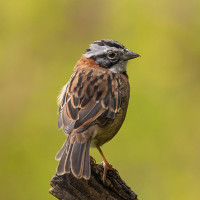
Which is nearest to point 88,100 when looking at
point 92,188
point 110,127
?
point 110,127

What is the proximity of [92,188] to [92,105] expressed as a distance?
1.20 m

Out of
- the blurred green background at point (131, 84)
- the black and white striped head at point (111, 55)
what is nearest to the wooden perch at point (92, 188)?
the black and white striped head at point (111, 55)

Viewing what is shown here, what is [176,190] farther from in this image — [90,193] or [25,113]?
[90,193]

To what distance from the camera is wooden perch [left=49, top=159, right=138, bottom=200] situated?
6.42 m

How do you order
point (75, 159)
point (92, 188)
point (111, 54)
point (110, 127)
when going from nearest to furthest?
1. point (92, 188)
2. point (75, 159)
3. point (110, 127)
4. point (111, 54)

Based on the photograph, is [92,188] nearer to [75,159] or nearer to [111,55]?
[75,159]

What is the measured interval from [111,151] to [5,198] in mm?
1947

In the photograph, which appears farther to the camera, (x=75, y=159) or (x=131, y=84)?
(x=131, y=84)

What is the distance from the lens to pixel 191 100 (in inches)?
437

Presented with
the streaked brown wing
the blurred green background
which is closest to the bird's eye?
the streaked brown wing

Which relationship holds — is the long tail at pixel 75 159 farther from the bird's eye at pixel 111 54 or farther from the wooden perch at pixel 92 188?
the bird's eye at pixel 111 54

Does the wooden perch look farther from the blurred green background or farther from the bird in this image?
the blurred green background

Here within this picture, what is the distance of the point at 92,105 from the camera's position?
7.43m

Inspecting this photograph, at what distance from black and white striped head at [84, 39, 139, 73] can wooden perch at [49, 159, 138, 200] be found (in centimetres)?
179
